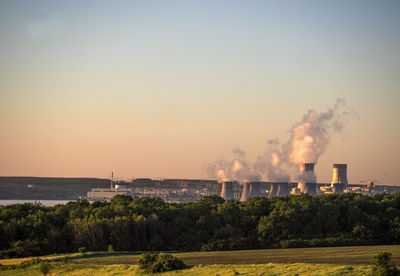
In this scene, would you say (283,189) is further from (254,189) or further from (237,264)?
(237,264)

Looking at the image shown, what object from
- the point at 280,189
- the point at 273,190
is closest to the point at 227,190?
the point at 273,190

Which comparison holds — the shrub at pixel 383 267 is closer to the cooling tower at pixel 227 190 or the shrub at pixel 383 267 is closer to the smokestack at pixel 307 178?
the smokestack at pixel 307 178

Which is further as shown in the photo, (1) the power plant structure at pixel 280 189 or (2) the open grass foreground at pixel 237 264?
(1) the power plant structure at pixel 280 189

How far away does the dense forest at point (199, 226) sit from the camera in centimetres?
4634

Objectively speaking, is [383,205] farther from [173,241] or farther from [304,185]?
[304,185]

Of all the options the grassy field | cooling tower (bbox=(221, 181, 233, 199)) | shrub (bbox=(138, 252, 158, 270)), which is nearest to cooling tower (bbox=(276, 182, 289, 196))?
cooling tower (bbox=(221, 181, 233, 199))

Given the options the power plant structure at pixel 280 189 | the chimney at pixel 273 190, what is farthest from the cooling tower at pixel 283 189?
the chimney at pixel 273 190

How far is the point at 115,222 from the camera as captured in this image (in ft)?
160

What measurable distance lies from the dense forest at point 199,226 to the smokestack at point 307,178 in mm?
109005

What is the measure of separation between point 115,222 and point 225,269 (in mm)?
22633

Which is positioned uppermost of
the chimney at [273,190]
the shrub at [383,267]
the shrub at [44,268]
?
the chimney at [273,190]

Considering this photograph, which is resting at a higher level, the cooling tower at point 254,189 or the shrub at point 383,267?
the cooling tower at point 254,189

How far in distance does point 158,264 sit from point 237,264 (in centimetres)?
500

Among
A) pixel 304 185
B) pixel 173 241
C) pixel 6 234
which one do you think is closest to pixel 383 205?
pixel 173 241
